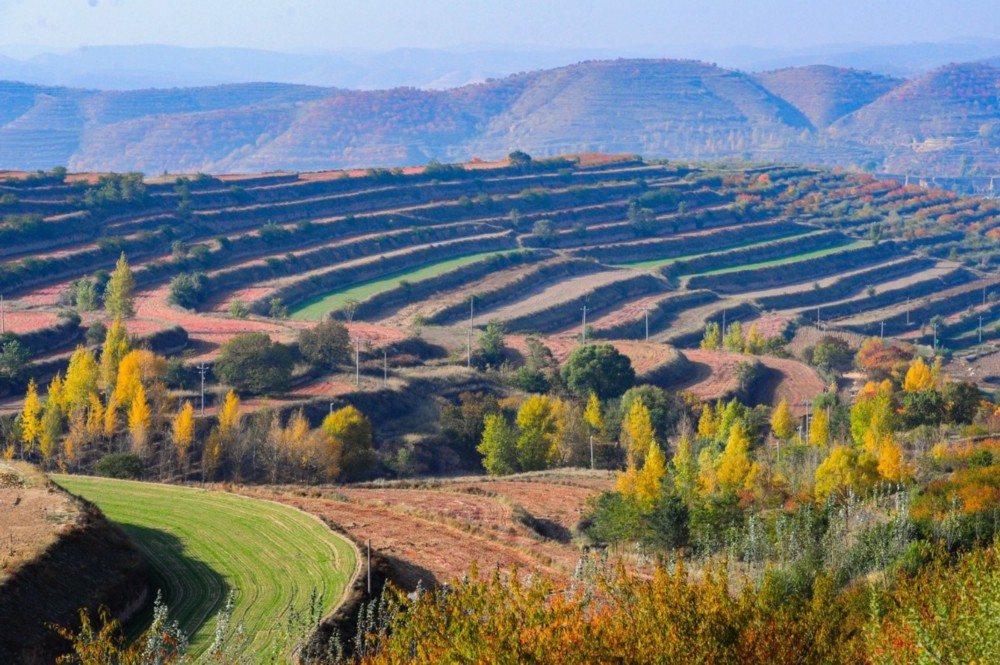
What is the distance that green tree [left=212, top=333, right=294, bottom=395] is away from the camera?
206ft

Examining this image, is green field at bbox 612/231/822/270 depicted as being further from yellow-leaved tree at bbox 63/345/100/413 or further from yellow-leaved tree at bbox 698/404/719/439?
yellow-leaved tree at bbox 63/345/100/413

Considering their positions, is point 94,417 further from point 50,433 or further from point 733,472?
point 733,472

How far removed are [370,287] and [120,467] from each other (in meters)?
55.1

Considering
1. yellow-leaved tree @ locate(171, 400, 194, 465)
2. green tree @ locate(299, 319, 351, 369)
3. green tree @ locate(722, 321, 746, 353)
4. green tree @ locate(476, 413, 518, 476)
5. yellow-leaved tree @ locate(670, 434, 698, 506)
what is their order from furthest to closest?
green tree @ locate(722, 321, 746, 353), green tree @ locate(299, 319, 351, 369), green tree @ locate(476, 413, 518, 476), yellow-leaved tree @ locate(171, 400, 194, 465), yellow-leaved tree @ locate(670, 434, 698, 506)

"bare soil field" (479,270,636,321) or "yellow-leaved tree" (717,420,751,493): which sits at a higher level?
"yellow-leaved tree" (717,420,751,493)

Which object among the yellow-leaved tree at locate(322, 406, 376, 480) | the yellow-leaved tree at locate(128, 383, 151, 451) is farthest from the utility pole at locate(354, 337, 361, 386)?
the yellow-leaved tree at locate(128, 383, 151, 451)

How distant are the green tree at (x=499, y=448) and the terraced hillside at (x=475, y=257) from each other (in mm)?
9969

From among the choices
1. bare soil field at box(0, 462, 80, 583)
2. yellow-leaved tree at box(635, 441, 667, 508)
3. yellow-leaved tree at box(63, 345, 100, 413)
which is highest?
bare soil field at box(0, 462, 80, 583)

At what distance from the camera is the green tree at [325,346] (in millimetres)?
68562

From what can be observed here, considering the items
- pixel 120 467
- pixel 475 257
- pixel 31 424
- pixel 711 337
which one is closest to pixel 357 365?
pixel 31 424

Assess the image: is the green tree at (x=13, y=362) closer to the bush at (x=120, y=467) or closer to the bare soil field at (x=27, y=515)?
the bush at (x=120, y=467)

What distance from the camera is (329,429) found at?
2110 inches

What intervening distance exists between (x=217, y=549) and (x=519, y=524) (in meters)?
11.4

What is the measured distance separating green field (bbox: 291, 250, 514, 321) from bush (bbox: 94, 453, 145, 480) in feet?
134
